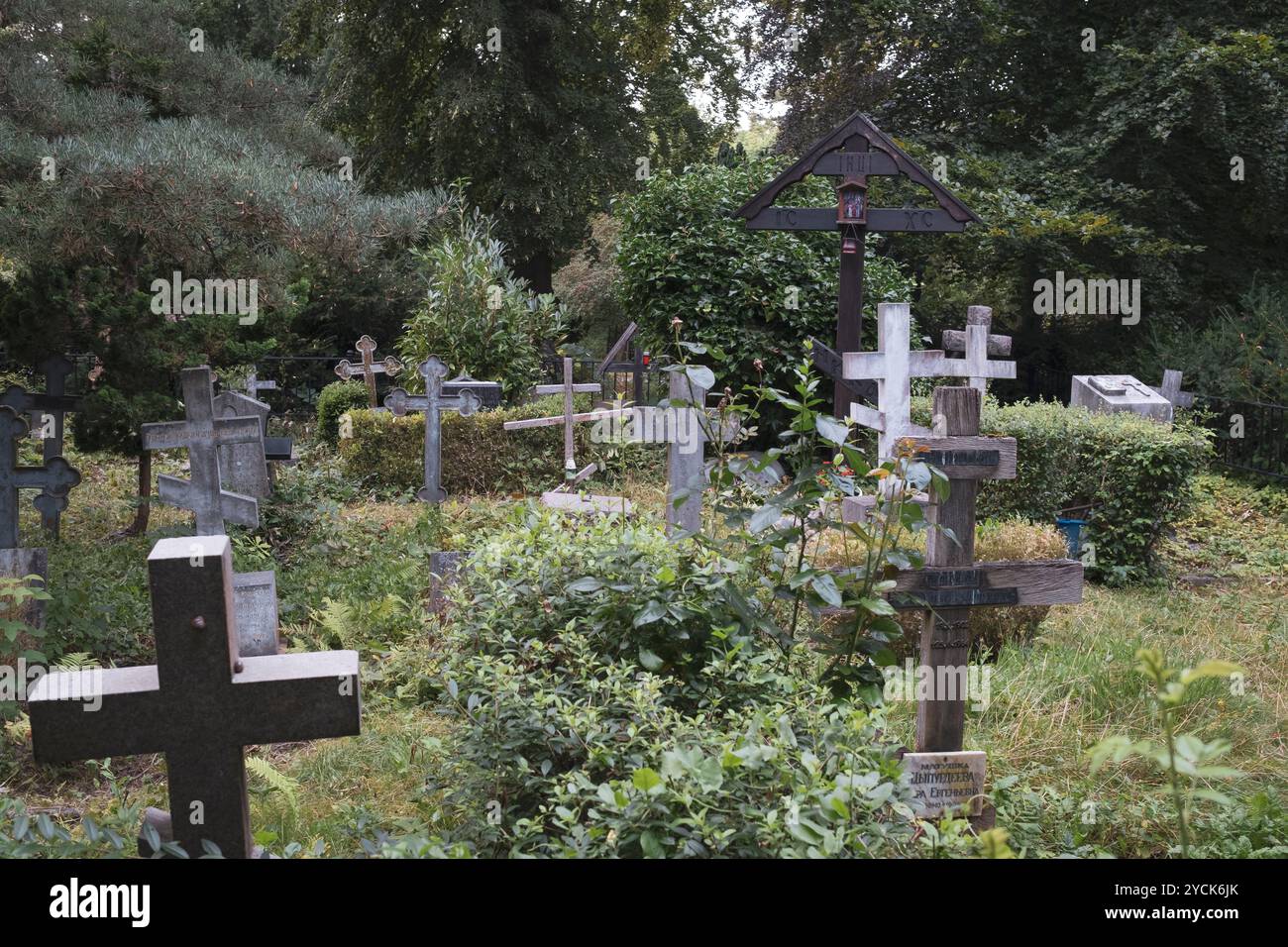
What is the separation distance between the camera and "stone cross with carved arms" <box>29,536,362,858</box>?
261 cm

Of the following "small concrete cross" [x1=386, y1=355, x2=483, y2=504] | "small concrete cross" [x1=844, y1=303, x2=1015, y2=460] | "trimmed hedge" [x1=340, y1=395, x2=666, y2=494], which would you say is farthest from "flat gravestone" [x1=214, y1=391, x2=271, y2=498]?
"small concrete cross" [x1=844, y1=303, x2=1015, y2=460]

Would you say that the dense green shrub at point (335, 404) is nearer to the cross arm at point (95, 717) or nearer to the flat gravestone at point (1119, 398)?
the flat gravestone at point (1119, 398)

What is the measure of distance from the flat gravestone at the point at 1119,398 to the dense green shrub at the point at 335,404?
913 centimetres

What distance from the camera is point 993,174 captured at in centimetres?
1650

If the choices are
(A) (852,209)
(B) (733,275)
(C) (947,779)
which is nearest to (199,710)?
(C) (947,779)

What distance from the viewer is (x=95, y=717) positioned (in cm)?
265

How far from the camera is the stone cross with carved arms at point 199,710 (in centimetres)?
261

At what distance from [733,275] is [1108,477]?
474 centimetres

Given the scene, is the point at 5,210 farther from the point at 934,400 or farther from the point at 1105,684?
the point at 1105,684

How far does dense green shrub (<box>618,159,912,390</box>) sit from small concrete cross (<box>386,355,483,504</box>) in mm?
2916

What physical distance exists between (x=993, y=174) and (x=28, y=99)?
13504 millimetres

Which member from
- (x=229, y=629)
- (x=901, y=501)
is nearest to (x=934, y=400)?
(x=901, y=501)

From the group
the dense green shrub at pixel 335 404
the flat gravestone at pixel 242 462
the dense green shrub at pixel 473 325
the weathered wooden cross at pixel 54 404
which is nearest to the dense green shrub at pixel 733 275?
the dense green shrub at pixel 473 325

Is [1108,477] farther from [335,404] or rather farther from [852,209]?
[335,404]
